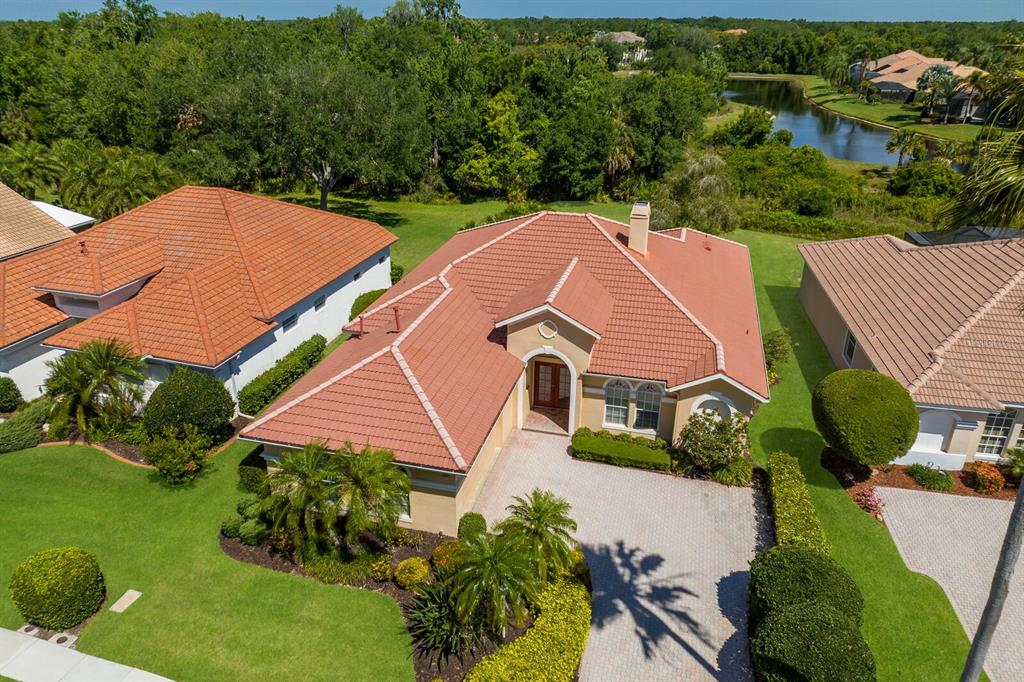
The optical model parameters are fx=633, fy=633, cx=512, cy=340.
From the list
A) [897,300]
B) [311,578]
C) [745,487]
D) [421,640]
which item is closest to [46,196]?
[311,578]

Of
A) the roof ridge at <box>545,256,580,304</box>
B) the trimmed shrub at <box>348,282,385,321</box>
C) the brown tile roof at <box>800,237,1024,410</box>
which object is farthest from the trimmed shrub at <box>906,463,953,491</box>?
the trimmed shrub at <box>348,282,385,321</box>

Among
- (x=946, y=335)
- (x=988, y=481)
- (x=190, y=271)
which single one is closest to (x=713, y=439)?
(x=988, y=481)

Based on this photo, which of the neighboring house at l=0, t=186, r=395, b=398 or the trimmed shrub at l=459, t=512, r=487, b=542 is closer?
the trimmed shrub at l=459, t=512, r=487, b=542

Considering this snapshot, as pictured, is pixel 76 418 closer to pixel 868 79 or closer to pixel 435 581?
pixel 435 581

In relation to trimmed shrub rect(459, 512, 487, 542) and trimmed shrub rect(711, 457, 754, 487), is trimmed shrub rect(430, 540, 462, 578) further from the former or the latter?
trimmed shrub rect(711, 457, 754, 487)

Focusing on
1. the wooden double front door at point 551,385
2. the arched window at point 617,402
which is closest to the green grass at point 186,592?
the arched window at point 617,402

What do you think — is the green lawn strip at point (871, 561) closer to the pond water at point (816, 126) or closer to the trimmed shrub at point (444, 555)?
the trimmed shrub at point (444, 555)
